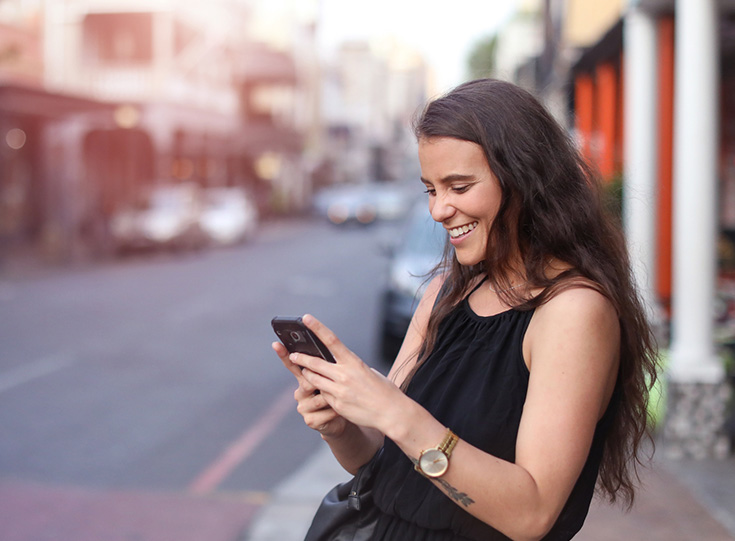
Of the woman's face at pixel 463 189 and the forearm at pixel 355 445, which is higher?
the woman's face at pixel 463 189

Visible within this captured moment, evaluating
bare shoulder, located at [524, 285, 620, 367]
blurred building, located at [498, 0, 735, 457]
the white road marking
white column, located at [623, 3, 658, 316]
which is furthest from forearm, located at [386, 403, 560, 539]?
the white road marking

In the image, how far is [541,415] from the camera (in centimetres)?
150

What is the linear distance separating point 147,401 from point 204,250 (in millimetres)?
16826

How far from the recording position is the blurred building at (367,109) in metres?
61.4

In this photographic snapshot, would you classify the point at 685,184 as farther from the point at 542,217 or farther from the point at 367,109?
the point at 367,109

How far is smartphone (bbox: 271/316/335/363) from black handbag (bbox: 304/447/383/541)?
32 centimetres

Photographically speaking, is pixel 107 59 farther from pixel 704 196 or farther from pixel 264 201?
pixel 704 196

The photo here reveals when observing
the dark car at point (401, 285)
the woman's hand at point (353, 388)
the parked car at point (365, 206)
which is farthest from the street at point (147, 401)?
the parked car at point (365, 206)

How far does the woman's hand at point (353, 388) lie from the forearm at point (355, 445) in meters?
0.29

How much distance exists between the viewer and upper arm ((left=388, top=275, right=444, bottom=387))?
1.91 metres

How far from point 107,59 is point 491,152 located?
31.1m

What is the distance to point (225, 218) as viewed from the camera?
2569cm

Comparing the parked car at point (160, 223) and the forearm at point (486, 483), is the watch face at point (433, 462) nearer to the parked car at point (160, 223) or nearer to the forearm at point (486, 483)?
the forearm at point (486, 483)

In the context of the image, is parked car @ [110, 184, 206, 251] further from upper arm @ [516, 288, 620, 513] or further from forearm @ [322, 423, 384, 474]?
upper arm @ [516, 288, 620, 513]
